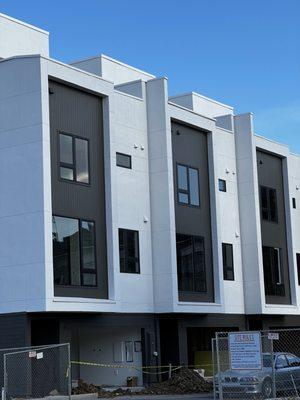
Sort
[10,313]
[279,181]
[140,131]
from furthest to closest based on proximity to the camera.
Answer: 1. [279,181]
2. [140,131]
3. [10,313]

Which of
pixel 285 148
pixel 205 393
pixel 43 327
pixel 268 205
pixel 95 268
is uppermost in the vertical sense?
pixel 285 148

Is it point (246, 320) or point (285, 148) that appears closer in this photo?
point (246, 320)

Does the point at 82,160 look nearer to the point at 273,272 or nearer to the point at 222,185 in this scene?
the point at 222,185

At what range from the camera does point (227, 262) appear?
34.6m

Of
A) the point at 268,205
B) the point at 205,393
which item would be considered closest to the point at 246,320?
the point at 268,205

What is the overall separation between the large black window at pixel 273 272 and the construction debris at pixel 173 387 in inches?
322

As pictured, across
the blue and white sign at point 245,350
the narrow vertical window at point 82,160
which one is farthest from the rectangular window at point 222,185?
the blue and white sign at point 245,350

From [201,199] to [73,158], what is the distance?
7661 mm

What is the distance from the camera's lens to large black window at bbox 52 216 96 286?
26125 mm

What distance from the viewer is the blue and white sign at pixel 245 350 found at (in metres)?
19.4

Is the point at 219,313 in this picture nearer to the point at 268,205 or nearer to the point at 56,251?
Result: the point at 268,205

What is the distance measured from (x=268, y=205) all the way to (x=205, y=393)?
41.6 ft

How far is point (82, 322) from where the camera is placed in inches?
1081

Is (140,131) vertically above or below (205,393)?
above
